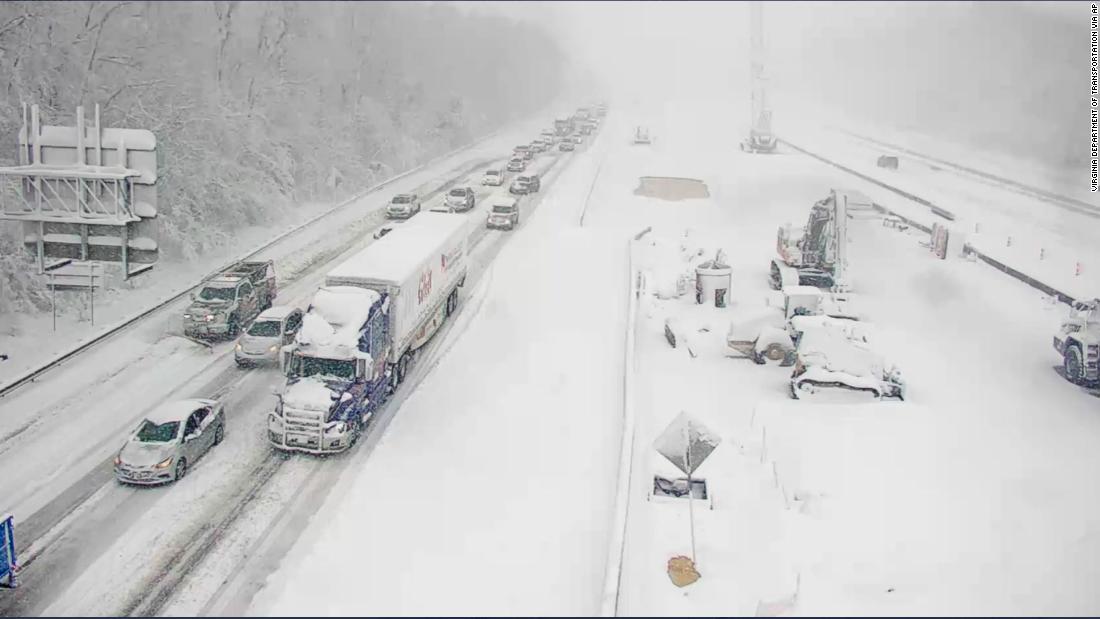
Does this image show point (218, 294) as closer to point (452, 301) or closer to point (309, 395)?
point (452, 301)

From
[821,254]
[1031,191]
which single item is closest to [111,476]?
[821,254]

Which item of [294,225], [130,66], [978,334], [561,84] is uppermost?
[561,84]

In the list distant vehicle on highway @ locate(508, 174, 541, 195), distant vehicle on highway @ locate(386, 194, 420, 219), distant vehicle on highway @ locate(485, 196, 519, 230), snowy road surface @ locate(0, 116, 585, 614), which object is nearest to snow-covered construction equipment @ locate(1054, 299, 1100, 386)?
snowy road surface @ locate(0, 116, 585, 614)

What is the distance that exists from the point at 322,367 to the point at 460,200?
27.9 m

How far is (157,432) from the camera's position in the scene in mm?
19016

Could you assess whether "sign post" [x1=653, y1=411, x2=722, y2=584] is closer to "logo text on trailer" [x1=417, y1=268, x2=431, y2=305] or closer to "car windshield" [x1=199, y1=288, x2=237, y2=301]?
"logo text on trailer" [x1=417, y1=268, x2=431, y2=305]

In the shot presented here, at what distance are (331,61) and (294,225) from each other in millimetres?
37818

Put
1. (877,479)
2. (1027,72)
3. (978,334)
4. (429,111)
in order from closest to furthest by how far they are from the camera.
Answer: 1. (877,479)
2. (978,334)
3. (1027,72)
4. (429,111)

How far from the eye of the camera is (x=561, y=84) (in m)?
171

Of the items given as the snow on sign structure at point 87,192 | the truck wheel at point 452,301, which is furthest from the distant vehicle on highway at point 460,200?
the snow on sign structure at point 87,192

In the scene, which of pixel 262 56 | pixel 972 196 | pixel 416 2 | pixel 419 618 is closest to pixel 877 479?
pixel 419 618

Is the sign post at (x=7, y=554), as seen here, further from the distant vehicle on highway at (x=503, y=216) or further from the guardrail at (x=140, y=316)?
the distant vehicle on highway at (x=503, y=216)

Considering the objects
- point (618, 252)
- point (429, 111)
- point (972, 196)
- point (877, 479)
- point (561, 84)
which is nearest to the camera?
point (877, 479)

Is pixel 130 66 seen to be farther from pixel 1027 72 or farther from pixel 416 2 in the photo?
pixel 416 2
